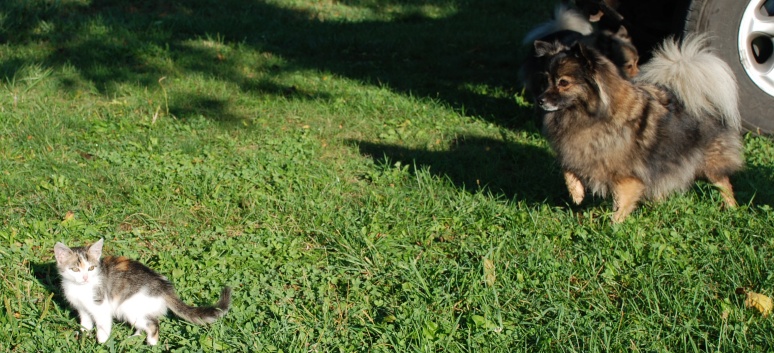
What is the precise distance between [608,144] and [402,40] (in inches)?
187

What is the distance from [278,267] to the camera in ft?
13.0

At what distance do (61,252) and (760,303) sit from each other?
3270 millimetres

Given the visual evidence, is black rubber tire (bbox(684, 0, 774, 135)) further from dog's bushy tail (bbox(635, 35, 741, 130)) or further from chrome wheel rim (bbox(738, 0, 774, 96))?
dog's bushy tail (bbox(635, 35, 741, 130))

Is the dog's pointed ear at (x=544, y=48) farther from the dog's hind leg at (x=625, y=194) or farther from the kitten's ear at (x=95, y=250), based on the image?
the kitten's ear at (x=95, y=250)

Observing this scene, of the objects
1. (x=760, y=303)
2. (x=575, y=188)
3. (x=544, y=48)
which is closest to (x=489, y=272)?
(x=575, y=188)

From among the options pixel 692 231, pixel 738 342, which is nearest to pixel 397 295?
pixel 738 342

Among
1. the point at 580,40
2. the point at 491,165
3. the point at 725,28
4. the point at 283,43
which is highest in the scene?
the point at 725,28

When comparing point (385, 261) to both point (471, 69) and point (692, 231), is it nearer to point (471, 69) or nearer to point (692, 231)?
point (692, 231)

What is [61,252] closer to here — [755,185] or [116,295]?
[116,295]

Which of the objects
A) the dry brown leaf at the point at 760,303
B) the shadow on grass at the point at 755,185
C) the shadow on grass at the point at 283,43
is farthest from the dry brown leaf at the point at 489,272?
the shadow on grass at the point at 283,43

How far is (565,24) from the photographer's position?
7348mm

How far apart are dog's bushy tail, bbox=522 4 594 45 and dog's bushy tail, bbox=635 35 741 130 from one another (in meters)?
2.74

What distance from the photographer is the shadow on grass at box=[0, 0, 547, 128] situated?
7.04m

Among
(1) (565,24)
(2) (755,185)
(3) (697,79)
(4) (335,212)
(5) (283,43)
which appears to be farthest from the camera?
(5) (283,43)
